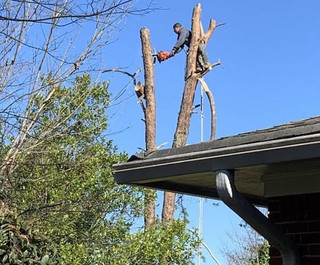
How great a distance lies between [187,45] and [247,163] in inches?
381

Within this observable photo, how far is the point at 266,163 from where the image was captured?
3.36 m

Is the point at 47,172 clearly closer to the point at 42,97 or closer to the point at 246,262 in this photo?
the point at 42,97

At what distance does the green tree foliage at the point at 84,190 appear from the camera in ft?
29.1

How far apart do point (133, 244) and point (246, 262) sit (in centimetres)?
1017

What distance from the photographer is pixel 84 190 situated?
9711 mm

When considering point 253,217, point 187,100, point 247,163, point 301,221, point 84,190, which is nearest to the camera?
point 247,163

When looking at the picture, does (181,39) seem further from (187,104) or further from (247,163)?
(247,163)

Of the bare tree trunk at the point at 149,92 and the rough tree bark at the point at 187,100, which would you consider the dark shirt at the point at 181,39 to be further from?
the bare tree trunk at the point at 149,92

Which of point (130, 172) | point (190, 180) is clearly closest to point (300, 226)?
point (190, 180)

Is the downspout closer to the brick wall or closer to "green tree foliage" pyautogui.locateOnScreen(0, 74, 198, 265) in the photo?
the brick wall

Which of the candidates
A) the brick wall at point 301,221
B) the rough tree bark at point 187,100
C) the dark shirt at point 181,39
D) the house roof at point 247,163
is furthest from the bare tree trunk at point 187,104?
the brick wall at point 301,221

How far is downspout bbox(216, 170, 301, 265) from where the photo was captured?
11.6 feet

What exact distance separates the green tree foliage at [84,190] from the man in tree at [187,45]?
8.56 ft

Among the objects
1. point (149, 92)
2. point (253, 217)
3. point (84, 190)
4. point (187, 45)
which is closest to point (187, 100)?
point (149, 92)
